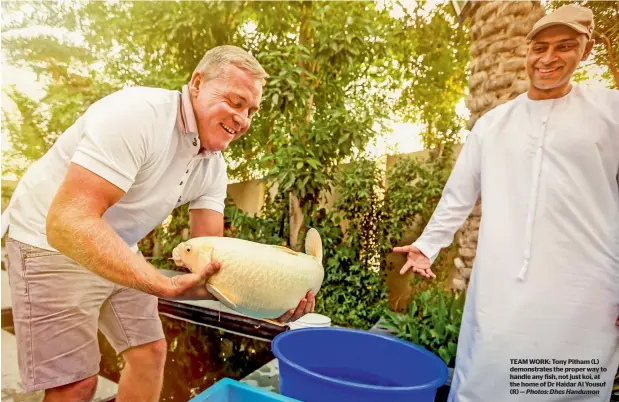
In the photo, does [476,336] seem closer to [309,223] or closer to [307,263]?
[307,263]

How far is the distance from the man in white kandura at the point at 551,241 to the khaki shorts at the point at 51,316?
0.83 meters

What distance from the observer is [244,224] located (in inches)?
67.3

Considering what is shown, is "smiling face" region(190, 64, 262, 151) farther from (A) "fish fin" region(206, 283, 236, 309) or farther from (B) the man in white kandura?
(B) the man in white kandura

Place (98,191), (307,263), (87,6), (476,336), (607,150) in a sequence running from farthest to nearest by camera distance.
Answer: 1. (87,6)
2. (476,336)
3. (607,150)
4. (307,263)
5. (98,191)

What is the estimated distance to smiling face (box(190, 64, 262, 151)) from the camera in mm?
790

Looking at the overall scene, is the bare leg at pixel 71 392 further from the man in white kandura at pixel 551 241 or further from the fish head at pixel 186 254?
the man in white kandura at pixel 551 241

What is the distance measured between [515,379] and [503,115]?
744 mm

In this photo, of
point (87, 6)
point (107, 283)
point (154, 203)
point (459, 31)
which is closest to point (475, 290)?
point (154, 203)

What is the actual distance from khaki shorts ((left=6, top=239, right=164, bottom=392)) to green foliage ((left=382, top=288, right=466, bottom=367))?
3.98ft

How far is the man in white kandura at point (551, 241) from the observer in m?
0.92

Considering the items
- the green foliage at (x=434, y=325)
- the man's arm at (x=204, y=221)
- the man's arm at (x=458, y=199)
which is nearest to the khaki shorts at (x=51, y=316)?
the man's arm at (x=204, y=221)

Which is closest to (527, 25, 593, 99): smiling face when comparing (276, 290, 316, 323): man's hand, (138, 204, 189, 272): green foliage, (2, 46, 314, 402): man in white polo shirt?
(2, 46, 314, 402): man in white polo shirt

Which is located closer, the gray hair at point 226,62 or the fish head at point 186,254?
the fish head at point 186,254

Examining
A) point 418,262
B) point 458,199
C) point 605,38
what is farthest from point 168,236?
point 605,38
